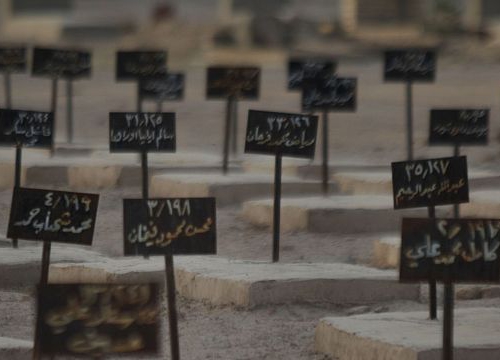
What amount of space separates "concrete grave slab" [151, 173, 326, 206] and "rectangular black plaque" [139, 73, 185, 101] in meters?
0.99

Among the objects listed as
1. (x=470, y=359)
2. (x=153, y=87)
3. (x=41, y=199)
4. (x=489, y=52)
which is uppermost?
(x=489, y=52)

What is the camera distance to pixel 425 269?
668 cm

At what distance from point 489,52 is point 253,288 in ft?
56.3

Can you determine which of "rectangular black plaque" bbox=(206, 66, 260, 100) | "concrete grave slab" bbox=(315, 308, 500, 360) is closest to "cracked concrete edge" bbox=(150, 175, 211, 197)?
"rectangular black plaque" bbox=(206, 66, 260, 100)

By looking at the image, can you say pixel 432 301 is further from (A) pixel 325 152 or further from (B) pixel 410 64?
(B) pixel 410 64

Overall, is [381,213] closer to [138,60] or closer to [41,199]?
[138,60]

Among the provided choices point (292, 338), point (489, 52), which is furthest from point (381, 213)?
point (489, 52)

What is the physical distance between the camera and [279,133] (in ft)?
33.0

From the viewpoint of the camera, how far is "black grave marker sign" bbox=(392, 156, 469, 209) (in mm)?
7809

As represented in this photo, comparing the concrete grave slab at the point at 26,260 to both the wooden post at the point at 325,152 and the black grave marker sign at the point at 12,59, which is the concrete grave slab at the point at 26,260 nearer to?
the wooden post at the point at 325,152

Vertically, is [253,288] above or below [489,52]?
below

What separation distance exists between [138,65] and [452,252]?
24.7ft

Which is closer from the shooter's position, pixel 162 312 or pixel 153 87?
pixel 162 312

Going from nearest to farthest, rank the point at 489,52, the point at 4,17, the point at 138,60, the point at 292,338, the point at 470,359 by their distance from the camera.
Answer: the point at 470,359 → the point at 292,338 → the point at 138,60 → the point at 489,52 → the point at 4,17
